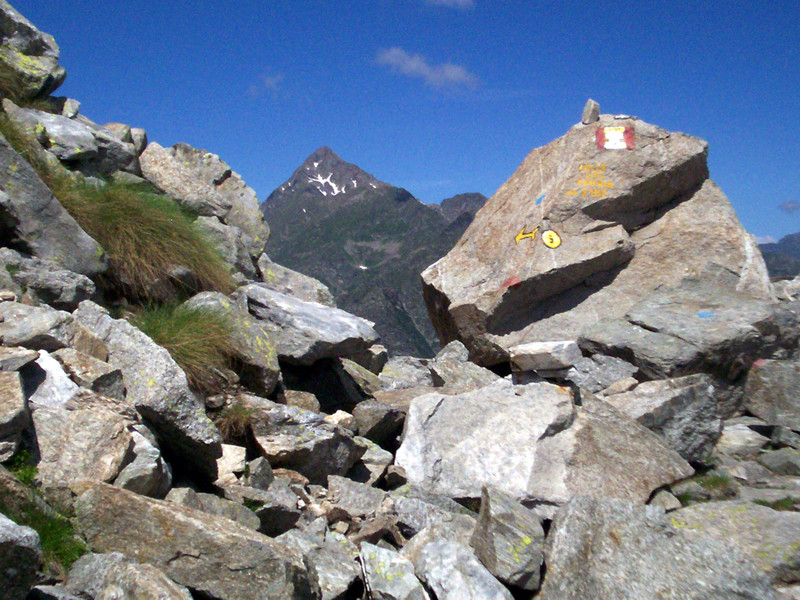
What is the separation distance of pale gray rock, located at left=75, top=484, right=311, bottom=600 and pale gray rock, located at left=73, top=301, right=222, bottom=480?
1.11m

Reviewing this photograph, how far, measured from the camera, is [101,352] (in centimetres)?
512

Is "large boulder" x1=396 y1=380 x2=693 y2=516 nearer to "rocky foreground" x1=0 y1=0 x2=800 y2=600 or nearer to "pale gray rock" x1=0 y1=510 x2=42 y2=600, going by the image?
"rocky foreground" x1=0 y1=0 x2=800 y2=600

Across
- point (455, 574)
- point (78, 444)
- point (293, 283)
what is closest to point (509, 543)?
point (455, 574)

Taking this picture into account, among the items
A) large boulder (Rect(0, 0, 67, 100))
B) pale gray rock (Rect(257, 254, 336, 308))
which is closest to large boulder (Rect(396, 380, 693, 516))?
pale gray rock (Rect(257, 254, 336, 308))

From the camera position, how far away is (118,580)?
312 centimetres

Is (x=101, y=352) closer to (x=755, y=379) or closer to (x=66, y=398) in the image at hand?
(x=66, y=398)

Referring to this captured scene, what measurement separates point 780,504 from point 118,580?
5.30 metres

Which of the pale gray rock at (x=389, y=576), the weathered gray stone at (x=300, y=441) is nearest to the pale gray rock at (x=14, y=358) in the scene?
the weathered gray stone at (x=300, y=441)

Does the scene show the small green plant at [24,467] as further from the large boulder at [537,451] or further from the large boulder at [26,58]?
the large boulder at [26,58]

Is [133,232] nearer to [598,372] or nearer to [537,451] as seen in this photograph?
[537,451]

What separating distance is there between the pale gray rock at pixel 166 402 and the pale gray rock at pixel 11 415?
95 cm

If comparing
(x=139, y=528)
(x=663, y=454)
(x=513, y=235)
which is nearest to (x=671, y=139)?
(x=513, y=235)

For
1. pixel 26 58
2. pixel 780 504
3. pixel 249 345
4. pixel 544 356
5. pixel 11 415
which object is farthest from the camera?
pixel 26 58

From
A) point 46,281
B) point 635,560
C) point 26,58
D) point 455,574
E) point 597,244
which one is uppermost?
point 597,244
